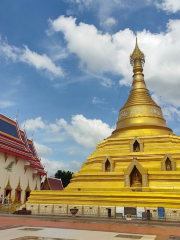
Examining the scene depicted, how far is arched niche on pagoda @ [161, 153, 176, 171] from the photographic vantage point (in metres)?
17.6

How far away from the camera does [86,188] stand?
17.7 m

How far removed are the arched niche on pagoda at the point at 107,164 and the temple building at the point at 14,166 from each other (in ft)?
30.9

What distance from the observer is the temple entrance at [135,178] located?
1727 cm

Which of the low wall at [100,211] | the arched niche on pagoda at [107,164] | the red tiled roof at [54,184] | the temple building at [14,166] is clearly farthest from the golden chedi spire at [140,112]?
the red tiled roof at [54,184]

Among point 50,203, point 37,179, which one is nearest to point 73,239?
point 50,203

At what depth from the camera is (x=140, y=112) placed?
24.4m

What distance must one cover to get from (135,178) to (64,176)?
3100 centimetres

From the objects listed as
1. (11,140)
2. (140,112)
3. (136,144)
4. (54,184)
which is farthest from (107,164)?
(54,184)

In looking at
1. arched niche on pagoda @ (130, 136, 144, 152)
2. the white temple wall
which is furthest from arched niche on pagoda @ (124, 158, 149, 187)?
the white temple wall

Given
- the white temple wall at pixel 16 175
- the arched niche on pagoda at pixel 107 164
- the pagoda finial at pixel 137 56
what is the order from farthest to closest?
1. the pagoda finial at pixel 137 56
2. the white temple wall at pixel 16 175
3. the arched niche on pagoda at pixel 107 164

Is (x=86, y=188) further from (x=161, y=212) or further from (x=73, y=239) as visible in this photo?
(x=73, y=239)

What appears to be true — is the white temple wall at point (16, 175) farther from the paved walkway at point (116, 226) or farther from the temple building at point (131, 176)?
the paved walkway at point (116, 226)

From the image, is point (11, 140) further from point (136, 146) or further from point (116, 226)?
point (116, 226)

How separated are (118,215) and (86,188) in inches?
154
